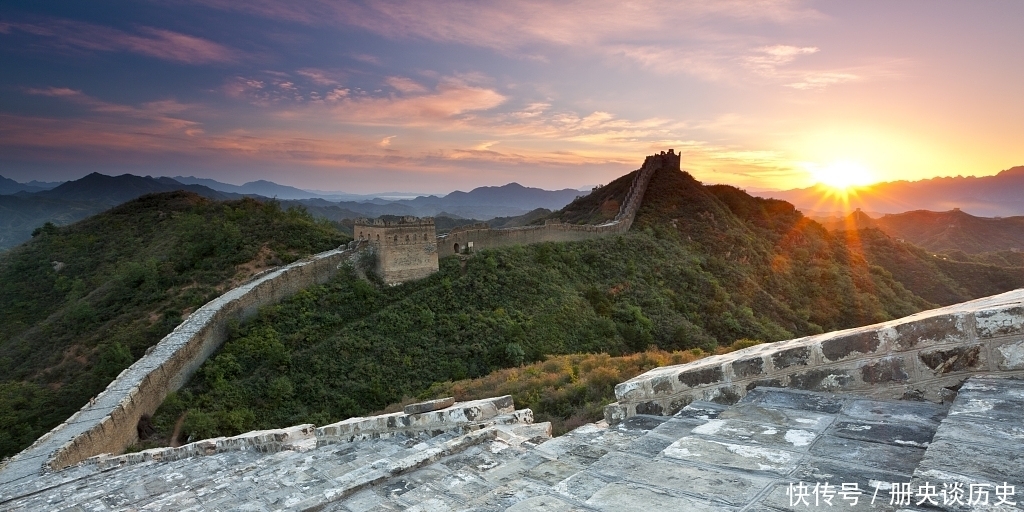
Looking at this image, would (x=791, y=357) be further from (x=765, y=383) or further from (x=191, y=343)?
(x=191, y=343)

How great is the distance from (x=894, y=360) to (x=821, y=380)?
421mm

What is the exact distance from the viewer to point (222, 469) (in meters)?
6.52

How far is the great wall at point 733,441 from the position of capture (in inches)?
82.8

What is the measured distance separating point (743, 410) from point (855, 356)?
2.69 ft

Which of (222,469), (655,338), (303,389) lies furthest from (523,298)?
(222,469)

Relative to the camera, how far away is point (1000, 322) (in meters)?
2.69

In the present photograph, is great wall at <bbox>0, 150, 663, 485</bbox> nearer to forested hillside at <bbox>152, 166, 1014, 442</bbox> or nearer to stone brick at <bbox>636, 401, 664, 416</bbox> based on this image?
forested hillside at <bbox>152, 166, 1014, 442</bbox>

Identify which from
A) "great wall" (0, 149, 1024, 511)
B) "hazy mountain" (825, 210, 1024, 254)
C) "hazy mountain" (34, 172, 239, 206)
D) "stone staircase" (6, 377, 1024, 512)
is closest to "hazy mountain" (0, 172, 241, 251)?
"hazy mountain" (34, 172, 239, 206)

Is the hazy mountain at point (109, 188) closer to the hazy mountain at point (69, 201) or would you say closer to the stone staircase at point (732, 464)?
the hazy mountain at point (69, 201)

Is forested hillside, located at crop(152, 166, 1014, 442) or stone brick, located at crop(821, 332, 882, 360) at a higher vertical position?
stone brick, located at crop(821, 332, 882, 360)

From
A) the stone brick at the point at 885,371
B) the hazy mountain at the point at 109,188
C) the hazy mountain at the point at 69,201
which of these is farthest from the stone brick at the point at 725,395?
the hazy mountain at the point at 109,188

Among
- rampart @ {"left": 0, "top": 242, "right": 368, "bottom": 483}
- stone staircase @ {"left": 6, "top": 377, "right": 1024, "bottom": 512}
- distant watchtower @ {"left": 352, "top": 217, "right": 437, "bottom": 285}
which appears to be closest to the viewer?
stone staircase @ {"left": 6, "top": 377, "right": 1024, "bottom": 512}

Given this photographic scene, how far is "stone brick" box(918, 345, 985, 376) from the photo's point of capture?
9.14 ft

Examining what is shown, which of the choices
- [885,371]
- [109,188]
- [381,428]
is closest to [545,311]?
[381,428]
